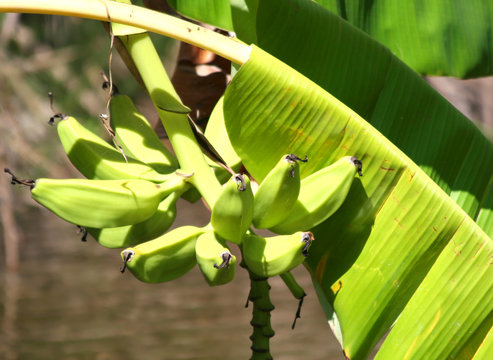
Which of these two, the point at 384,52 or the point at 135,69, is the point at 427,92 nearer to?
the point at 384,52

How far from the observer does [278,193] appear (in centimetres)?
74

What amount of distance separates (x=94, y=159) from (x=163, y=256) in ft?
0.59

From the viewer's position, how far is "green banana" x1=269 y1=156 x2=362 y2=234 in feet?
2.57

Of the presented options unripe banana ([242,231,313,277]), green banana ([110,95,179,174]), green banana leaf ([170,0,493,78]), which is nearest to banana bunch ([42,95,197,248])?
green banana ([110,95,179,174])

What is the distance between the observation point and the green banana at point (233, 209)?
693mm

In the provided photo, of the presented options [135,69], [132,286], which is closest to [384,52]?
[135,69]

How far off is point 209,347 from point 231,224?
3043 millimetres

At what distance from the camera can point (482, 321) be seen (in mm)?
839

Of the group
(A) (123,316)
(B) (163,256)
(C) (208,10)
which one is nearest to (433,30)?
(C) (208,10)

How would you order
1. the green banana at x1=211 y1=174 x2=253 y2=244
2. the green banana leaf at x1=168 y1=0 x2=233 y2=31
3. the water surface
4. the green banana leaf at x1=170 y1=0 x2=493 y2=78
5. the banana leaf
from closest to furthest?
the green banana at x1=211 y1=174 x2=253 y2=244, the banana leaf, the green banana leaf at x1=168 y1=0 x2=233 y2=31, the green banana leaf at x1=170 y1=0 x2=493 y2=78, the water surface

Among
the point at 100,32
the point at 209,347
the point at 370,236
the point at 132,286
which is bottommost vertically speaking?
the point at 132,286

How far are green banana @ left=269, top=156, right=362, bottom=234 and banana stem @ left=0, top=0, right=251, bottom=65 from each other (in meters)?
0.19

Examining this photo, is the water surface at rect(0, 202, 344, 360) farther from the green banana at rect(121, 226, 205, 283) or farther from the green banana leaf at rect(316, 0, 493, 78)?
the green banana at rect(121, 226, 205, 283)

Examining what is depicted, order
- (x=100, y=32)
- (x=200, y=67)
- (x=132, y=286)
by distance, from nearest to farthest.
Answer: (x=200, y=67), (x=132, y=286), (x=100, y=32)
